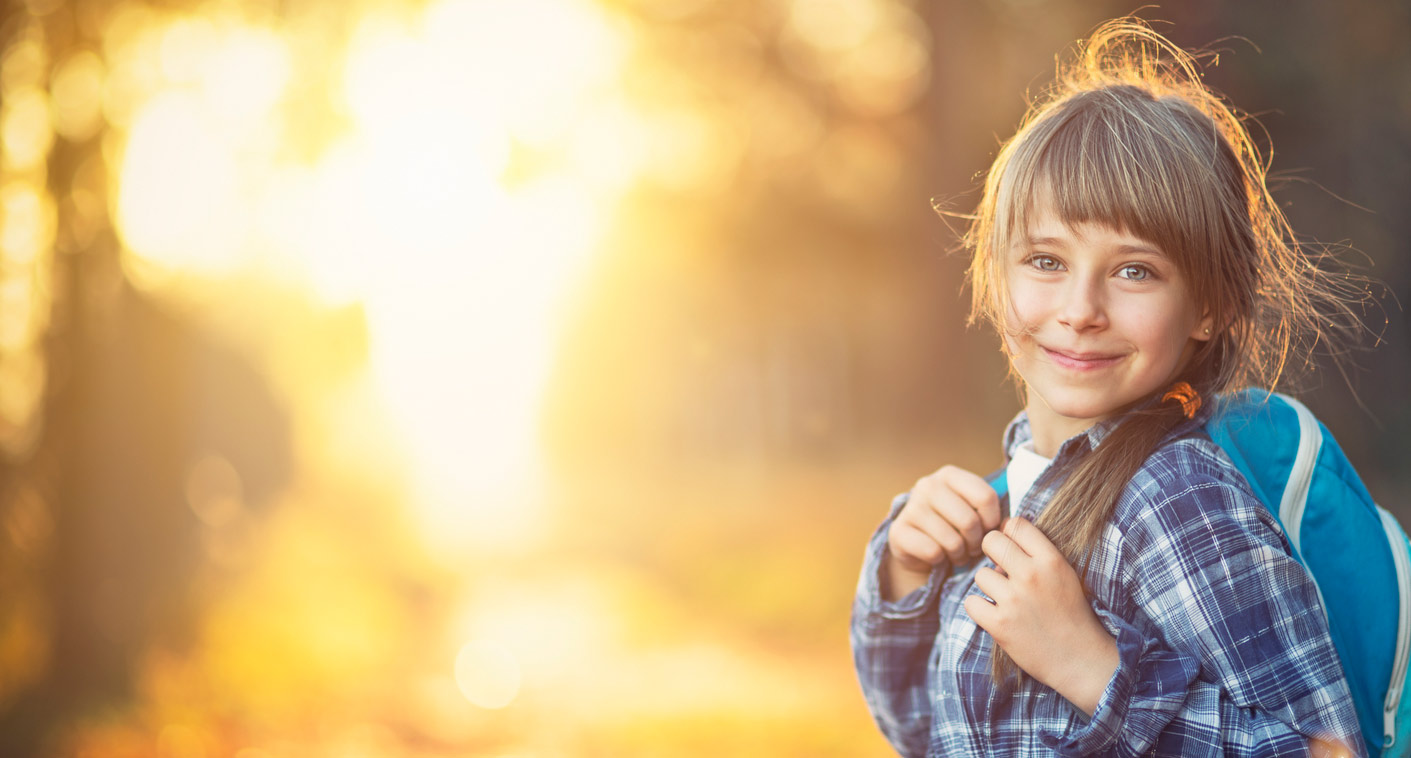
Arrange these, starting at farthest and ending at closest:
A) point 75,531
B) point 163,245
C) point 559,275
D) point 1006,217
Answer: point 559,275 → point 163,245 → point 75,531 → point 1006,217

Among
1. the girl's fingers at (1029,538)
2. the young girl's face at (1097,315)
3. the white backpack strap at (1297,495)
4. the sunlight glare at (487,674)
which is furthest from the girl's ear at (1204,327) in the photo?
the sunlight glare at (487,674)

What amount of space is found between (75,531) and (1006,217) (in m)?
6.70

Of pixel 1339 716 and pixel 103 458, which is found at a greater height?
pixel 103 458

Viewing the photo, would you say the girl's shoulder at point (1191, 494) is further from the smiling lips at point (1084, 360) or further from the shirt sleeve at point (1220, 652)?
the smiling lips at point (1084, 360)

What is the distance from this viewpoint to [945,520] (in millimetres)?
1552

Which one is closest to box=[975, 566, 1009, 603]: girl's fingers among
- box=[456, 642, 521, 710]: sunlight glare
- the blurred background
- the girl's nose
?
the girl's nose

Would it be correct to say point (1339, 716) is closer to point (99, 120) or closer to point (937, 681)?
point (937, 681)

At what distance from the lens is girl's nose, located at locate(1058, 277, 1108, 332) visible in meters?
1.37

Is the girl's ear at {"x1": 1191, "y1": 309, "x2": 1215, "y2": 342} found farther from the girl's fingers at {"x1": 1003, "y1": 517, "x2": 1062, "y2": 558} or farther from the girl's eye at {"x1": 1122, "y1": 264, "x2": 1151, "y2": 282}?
the girl's fingers at {"x1": 1003, "y1": 517, "x2": 1062, "y2": 558}

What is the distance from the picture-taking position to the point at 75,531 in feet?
20.6

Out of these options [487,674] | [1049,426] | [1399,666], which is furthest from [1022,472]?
[487,674]

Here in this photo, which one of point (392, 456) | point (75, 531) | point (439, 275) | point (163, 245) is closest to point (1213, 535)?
point (75, 531)

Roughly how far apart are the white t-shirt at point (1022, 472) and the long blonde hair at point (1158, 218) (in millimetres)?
112

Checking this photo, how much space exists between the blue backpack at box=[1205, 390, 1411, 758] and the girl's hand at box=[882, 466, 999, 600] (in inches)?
14.1
